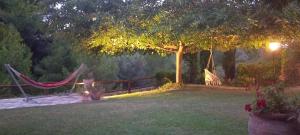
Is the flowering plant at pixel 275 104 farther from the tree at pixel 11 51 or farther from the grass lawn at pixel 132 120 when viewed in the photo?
the tree at pixel 11 51

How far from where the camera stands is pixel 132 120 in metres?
6.84

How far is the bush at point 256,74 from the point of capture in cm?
1584

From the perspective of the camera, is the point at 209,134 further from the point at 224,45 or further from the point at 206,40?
the point at 224,45


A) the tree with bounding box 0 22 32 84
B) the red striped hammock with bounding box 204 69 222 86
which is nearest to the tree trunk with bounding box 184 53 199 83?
the red striped hammock with bounding box 204 69 222 86

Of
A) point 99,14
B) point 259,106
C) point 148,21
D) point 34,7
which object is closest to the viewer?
point 259,106

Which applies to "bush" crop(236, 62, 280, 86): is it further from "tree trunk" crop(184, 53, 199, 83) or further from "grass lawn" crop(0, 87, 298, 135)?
"grass lawn" crop(0, 87, 298, 135)

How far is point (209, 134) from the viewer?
18.5 feet

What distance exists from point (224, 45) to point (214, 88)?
1315 millimetres

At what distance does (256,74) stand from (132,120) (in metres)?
10.4

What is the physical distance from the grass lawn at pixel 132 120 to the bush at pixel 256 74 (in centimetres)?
693

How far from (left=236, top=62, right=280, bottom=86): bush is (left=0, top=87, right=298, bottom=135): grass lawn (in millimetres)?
6925

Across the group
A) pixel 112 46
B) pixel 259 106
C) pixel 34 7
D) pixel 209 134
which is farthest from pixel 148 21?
pixel 259 106

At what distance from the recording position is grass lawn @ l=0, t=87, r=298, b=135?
5922mm

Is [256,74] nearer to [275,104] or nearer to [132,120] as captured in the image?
[132,120]
